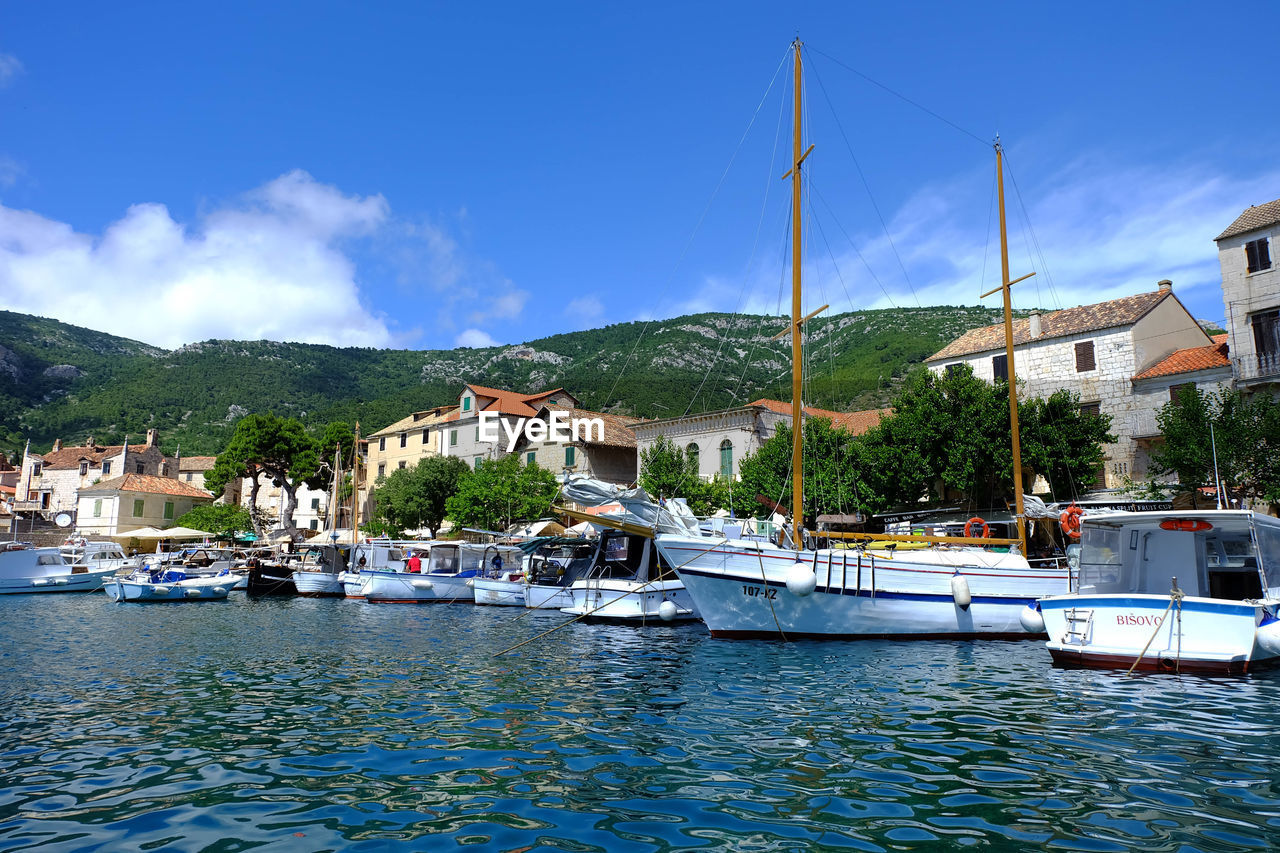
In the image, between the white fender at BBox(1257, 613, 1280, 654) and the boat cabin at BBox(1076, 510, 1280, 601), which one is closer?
the white fender at BBox(1257, 613, 1280, 654)

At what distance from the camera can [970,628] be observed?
18.7 m

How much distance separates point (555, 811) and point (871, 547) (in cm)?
1536

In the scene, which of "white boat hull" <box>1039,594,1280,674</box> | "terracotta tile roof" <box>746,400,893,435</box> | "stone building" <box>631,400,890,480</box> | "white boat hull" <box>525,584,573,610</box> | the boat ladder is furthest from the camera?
"terracotta tile roof" <box>746,400,893,435</box>

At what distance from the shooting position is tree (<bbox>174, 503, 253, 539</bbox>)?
57.6 m

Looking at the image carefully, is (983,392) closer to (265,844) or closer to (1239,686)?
(1239,686)

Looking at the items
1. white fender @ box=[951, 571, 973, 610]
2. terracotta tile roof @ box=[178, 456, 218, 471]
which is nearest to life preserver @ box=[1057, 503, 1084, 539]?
white fender @ box=[951, 571, 973, 610]

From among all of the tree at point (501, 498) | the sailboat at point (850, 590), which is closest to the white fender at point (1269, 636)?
the sailboat at point (850, 590)

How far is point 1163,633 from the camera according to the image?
43.1 ft

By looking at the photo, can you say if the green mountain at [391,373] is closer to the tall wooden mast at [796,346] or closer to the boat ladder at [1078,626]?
the tall wooden mast at [796,346]

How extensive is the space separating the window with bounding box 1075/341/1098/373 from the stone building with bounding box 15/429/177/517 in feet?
247

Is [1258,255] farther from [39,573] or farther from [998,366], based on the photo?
[39,573]

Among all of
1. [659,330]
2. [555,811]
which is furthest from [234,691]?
[659,330]

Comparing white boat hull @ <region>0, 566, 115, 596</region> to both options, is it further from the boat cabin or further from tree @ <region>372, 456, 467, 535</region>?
the boat cabin

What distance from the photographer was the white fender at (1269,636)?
519 inches
